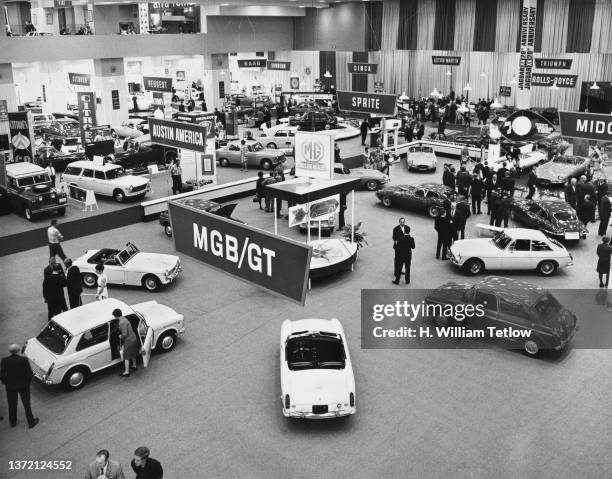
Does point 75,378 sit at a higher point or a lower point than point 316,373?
lower

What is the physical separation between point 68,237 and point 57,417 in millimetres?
10081

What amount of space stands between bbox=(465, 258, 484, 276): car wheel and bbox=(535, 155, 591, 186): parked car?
9.98 metres

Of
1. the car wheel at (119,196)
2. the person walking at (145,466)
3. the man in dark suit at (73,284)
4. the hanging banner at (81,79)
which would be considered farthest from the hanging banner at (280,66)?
the person walking at (145,466)

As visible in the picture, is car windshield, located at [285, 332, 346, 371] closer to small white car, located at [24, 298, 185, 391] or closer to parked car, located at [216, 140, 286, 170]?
small white car, located at [24, 298, 185, 391]

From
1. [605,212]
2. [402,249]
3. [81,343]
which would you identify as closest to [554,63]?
[605,212]

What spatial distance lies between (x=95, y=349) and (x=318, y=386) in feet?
13.4

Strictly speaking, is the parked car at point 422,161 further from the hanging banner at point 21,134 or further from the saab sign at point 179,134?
the hanging banner at point 21,134

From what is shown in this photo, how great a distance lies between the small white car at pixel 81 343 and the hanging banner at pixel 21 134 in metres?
17.5

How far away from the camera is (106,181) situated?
22547mm

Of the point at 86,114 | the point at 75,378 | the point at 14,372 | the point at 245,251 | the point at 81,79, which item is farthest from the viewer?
the point at 81,79

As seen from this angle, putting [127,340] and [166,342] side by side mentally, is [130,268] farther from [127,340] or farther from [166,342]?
[127,340]

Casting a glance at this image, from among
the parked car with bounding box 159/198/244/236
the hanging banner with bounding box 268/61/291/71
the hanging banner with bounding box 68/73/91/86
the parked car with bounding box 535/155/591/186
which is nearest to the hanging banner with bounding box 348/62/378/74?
the hanging banner with bounding box 268/61/291/71

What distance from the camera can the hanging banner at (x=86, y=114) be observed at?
30359 mm

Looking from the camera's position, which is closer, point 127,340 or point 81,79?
point 127,340
